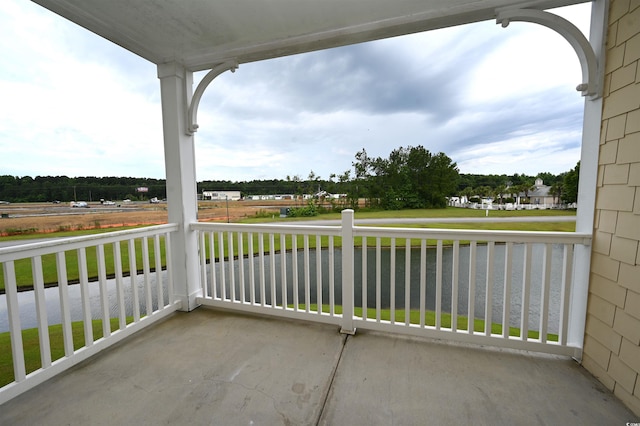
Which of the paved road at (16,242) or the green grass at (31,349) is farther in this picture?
the green grass at (31,349)

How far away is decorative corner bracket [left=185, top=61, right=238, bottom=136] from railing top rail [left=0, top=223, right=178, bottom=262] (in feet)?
3.52

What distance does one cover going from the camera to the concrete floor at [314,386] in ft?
4.44

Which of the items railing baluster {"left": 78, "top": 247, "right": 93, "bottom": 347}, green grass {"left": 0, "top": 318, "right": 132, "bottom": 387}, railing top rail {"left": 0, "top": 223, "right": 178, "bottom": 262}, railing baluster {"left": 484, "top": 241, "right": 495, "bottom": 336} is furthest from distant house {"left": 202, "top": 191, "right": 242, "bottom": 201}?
railing baluster {"left": 484, "top": 241, "right": 495, "bottom": 336}

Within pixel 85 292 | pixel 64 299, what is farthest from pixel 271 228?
pixel 64 299

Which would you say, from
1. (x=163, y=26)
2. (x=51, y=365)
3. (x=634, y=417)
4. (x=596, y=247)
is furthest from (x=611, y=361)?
(x=163, y=26)

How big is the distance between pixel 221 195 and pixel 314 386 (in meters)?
2.11

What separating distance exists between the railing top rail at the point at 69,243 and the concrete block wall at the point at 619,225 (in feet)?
11.6

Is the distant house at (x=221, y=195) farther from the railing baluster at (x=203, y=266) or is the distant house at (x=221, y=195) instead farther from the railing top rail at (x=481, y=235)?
the railing top rail at (x=481, y=235)

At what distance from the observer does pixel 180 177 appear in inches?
103

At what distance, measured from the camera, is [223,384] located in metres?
1.61

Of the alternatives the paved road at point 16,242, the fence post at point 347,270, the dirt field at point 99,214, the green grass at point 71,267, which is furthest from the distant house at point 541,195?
the paved road at point 16,242

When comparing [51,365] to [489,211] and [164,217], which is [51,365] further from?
[489,211]

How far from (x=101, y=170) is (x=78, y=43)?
1011 millimetres

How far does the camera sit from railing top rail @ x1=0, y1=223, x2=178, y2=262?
150cm
